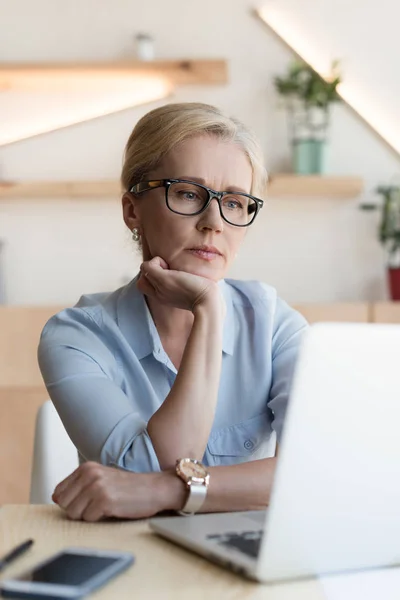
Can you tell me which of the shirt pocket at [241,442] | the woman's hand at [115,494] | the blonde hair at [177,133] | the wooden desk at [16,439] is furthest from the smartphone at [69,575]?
the wooden desk at [16,439]

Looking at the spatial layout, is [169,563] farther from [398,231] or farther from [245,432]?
[398,231]

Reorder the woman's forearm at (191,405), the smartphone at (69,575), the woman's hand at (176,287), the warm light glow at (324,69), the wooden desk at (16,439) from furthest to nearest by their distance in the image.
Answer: the warm light glow at (324,69) → the wooden desk at (16,439) → the woman's hand at (176,287) → the woman's forearm at (191,405) → the smartphone at (69,575)

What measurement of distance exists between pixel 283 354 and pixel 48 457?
519mm

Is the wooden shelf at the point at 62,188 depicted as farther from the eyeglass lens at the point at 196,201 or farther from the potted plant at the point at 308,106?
the eyeglass lens at the point at 196,201

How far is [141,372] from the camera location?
154 centimetres

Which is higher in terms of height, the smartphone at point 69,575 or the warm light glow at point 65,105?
the warm light glow at point 65,105

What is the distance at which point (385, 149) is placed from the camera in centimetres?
379

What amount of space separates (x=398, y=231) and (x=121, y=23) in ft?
5.14

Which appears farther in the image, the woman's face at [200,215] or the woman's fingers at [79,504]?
the woman's face at [200,215]

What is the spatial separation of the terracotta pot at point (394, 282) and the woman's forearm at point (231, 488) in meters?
2.50

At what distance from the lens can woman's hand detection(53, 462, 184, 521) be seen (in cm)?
106

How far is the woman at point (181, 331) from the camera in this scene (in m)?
1.33

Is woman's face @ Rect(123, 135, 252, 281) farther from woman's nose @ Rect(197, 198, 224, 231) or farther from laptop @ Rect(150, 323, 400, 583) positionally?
laptop @ Rect(150, 323, 400, 583)

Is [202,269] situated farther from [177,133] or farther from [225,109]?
[225,109]
